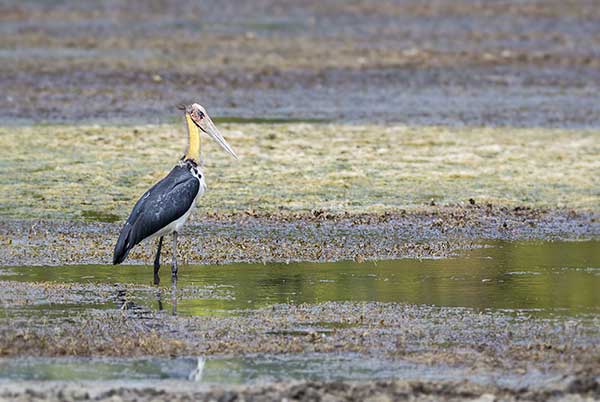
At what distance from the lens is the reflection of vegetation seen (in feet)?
30.8

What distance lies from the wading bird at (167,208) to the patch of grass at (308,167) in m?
2.30

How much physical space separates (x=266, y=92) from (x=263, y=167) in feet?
21.0

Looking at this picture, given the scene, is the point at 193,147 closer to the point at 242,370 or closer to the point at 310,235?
the point at 310,235

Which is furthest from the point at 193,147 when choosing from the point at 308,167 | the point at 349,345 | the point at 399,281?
the point at 308,167

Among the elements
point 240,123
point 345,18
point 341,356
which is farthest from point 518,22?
point 341,356

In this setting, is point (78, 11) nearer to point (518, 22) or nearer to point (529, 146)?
point (518, 22)

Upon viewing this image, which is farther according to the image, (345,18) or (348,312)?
(345,18)

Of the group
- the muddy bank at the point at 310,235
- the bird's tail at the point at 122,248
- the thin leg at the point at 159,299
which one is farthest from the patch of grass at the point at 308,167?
the thin leg at the point at 159,299

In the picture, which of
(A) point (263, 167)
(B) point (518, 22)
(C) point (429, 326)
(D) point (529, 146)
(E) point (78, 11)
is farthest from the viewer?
(E) point (78, 11)

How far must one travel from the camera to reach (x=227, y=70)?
2338 cm

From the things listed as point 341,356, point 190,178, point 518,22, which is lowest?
point 341,356

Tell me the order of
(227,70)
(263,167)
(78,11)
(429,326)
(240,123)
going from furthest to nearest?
(78,11) < (227,70) < (240,123) < (263,167) < (429,326)

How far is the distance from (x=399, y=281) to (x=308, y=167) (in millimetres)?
5328

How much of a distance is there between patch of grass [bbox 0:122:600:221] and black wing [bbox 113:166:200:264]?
95.8 inches
